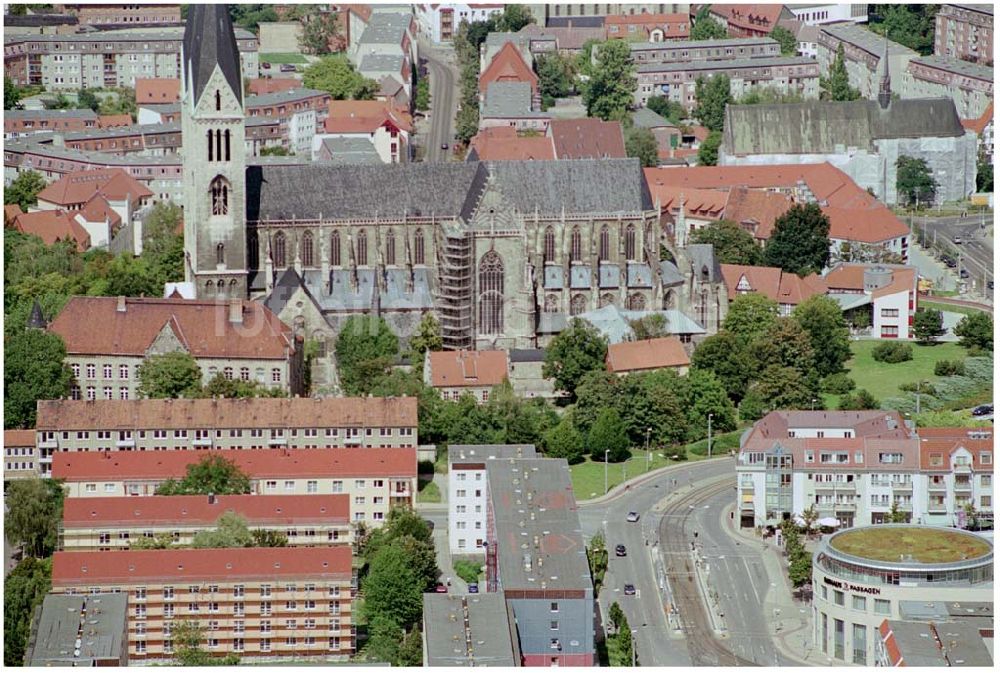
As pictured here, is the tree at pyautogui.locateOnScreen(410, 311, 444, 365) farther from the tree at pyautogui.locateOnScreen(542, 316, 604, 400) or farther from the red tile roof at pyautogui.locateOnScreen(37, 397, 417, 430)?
the red tile roof at pyautogui.locateOnScreen(37, 397, 417, 430)

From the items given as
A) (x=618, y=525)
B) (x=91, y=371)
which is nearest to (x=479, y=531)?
(x=618, y=525)

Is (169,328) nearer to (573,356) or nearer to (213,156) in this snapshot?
(213,156)

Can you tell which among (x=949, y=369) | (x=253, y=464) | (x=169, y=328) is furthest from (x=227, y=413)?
(x=949, y=369)

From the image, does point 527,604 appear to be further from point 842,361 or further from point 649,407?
point 842,361

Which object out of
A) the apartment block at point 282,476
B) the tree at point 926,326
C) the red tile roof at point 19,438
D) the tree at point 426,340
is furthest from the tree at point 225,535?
the tree at point 926,326

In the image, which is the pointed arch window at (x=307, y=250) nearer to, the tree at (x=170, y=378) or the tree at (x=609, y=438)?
the tree at (x=170, y=378)

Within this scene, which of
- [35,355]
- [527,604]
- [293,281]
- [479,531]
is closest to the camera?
[527,604]
